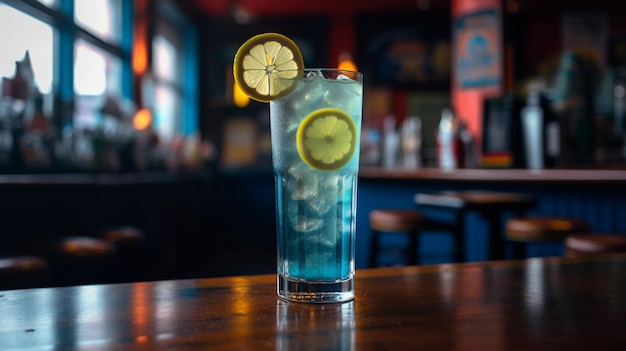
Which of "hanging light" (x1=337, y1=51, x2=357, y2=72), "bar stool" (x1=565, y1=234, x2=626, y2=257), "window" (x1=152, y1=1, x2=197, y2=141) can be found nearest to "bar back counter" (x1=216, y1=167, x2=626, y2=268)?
"bar stool" (x1=565, y1=234, x2=626, y2=257)

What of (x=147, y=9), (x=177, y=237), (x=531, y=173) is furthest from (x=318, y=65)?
(x=531, y=173)

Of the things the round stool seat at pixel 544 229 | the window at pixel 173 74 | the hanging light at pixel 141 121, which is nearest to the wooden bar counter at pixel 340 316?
the round stool seat at pixel 544 229

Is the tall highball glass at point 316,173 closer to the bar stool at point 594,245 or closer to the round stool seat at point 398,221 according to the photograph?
the bar stool at point 594,245

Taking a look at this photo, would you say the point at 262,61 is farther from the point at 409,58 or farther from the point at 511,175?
the point at 409,58

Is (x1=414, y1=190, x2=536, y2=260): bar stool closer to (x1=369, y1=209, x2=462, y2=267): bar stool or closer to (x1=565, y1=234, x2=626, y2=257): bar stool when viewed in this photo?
(x1=369, y1=209, x2=462, y2=267): bar stool

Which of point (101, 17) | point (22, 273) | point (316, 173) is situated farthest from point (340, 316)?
point (101, 17)
